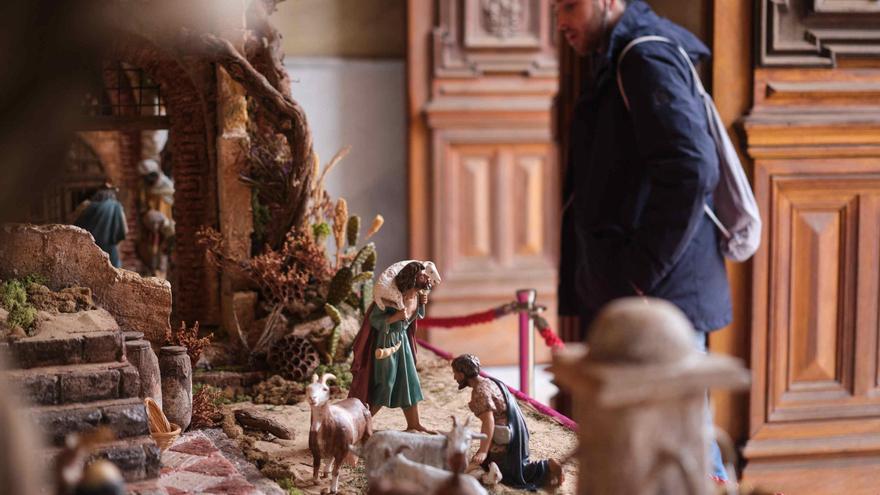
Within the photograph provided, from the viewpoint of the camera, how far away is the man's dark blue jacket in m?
5.32

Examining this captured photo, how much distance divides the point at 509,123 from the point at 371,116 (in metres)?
1.45

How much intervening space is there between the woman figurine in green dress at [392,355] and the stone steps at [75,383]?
1100mm

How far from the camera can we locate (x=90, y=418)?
4848 millimetres

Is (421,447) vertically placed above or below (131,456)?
above

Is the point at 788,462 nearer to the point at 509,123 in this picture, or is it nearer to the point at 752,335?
the point at 752,335

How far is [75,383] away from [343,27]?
6.63 m

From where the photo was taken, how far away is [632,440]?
2775mm

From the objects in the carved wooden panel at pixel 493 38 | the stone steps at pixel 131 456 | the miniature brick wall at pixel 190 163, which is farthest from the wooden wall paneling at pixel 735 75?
the carved wooden panel at pixel 493 38

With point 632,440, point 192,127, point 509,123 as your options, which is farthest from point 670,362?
point 509,123

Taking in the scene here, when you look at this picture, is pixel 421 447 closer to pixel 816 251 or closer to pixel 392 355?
pixel 392 355

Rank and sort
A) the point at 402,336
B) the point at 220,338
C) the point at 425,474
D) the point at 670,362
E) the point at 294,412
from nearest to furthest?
the point at 670,362 < the point at 425,474 < the point at 402,336 < the point at 294,412 < the point at 220,338

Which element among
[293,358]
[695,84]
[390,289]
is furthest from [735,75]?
[293,358]

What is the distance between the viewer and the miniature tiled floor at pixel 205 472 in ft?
15.7

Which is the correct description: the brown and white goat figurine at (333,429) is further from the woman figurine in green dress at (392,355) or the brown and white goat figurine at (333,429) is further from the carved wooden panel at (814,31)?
the carved wooden panel at (814,31)
